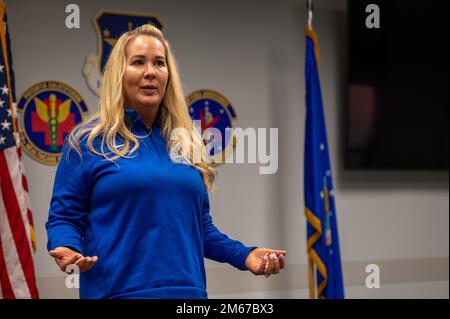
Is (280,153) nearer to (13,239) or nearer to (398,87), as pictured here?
(398,87)

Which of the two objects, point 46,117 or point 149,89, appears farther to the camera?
point 46,117

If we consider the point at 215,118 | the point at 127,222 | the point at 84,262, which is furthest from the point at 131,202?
the point at 215,118

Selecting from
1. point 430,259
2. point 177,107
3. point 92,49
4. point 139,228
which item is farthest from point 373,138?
point 139,228

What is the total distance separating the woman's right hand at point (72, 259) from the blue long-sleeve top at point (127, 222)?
0.13ft

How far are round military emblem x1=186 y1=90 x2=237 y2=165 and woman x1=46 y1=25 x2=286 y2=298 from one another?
6.12ft

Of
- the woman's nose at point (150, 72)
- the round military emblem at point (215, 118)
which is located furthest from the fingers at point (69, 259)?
the round military emblem at point (215, 118)

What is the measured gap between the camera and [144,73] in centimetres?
126

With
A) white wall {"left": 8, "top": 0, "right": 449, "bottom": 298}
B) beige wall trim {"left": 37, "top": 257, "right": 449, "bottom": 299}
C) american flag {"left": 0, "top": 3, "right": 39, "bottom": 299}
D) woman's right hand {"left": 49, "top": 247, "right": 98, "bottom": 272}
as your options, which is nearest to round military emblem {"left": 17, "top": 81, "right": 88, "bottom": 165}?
white wall {"left": 8, "top": 0, "right": 449, "bottom": 298}

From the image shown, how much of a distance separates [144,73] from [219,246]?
1.54 ft

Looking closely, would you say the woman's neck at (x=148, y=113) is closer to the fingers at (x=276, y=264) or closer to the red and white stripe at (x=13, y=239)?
the fingers at (x=276, y=264)

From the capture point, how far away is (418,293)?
11.9 feet

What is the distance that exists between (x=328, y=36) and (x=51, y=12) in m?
1.70

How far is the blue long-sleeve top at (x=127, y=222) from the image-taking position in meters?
1.16

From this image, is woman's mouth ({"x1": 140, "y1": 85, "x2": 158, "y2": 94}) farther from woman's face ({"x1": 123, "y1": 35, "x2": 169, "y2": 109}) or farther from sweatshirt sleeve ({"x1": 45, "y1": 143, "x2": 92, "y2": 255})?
sweatshirt sleeve ({"x1": 45, "y1": 143, "x2": 92, "y2": 255})
